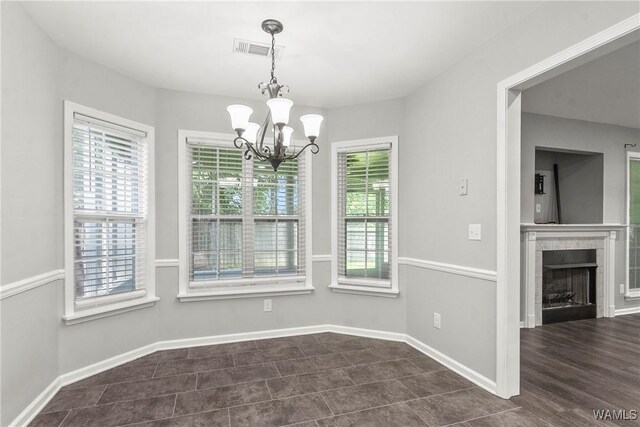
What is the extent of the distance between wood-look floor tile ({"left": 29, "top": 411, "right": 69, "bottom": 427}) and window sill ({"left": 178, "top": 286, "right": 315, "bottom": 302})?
1.32m

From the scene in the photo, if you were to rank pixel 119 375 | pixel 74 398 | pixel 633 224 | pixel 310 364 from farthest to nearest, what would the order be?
pixel 633 224 → pixel 310 364 → pixel 119 375 → pixel 74 398

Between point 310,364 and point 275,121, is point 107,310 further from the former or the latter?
point 275,121

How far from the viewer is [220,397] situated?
8.29 feet

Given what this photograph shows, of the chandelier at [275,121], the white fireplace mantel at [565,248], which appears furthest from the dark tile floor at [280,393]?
the white fireplace mantel at [565,248]

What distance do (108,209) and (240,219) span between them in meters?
1.22

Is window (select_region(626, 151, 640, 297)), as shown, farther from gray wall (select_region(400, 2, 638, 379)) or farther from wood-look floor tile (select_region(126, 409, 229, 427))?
wood-look floor tile (select_region(126, 409, 229, 427))

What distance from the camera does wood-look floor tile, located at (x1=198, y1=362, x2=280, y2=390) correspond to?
108 inches

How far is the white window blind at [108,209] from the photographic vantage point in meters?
2.83

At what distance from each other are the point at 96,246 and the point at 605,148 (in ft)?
20.4

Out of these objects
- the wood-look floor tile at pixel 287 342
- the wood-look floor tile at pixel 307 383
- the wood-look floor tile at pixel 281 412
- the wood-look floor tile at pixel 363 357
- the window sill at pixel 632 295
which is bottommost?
the wood-look floor tile at pixel 287 342

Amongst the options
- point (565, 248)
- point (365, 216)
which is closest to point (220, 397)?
point (365, 216)

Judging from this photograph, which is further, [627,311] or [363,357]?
[627,311]

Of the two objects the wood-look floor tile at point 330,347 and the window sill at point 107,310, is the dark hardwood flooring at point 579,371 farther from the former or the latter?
the window sill at point 107,310

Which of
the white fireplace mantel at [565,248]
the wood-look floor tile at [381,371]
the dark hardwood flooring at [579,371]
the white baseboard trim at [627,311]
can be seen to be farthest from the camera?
the white baseboard trim at [627,311]
